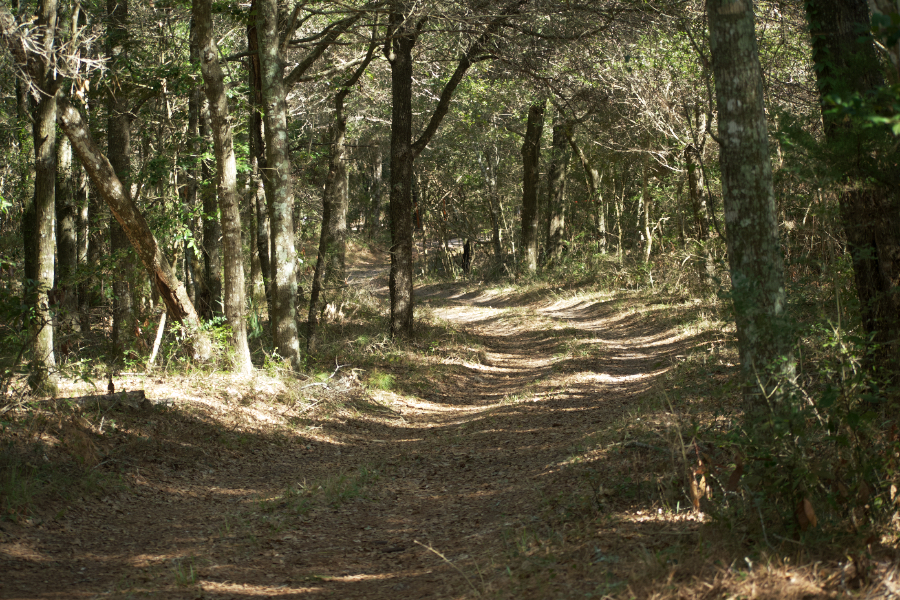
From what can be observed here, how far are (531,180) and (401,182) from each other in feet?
33.0

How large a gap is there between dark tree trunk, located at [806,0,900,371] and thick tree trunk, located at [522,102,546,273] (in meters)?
14.4

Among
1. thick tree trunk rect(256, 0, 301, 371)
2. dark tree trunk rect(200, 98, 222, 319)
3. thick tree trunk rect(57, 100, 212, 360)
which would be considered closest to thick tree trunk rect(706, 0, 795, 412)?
thick tree trunk rect(256, 0, 301, 371)

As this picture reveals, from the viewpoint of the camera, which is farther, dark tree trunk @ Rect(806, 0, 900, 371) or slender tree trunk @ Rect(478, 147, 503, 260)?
slender tree trunk @ Rect(478, 147, 503, 260)

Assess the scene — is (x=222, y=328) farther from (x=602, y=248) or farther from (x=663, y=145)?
(x=602, y=248)

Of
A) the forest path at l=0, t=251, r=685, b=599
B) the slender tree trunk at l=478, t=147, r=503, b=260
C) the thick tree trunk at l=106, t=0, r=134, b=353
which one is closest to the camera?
the forest path at l=0, t=251, r=685, b=599

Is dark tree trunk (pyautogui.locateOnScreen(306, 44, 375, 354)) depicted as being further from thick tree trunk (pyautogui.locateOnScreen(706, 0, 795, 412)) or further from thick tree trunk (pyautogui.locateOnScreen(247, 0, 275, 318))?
thick tree trunk (pyautogui.locateOnScreen(706, 0, 795, 412))

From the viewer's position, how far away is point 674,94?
1409 centimetres

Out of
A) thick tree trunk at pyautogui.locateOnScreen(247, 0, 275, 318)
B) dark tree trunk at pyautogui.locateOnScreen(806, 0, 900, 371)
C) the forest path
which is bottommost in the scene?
the forest path

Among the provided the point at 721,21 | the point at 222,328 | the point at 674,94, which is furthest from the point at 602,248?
the point at 721,21

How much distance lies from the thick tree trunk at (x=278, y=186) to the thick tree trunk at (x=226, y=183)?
576 millimetres

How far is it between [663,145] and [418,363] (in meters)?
9.24

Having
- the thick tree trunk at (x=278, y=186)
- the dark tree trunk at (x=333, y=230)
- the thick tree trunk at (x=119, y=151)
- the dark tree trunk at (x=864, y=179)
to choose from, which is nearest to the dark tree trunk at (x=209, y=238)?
the thick tree trunk at (x=119, y=151)

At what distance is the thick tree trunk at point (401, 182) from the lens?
12.0 metres

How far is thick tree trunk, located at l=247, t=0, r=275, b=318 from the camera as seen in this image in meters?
10.9
